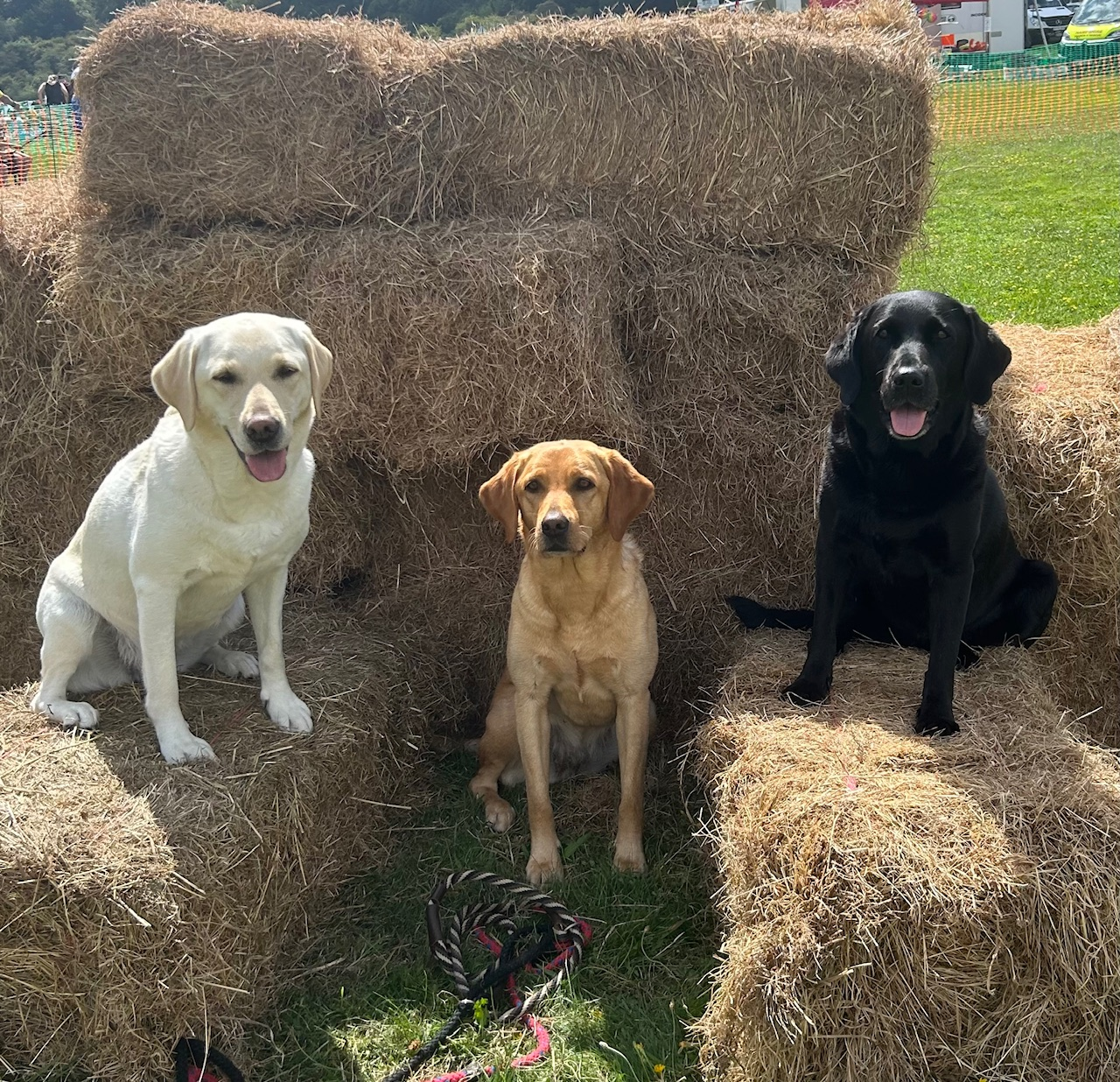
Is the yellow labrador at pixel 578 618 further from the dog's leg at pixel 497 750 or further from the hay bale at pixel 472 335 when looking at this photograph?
the hay bale at pixel 472 335

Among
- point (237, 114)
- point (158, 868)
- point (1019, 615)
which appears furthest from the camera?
point (237, 114)

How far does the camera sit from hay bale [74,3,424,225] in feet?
13.4

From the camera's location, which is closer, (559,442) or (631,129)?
(559,442)

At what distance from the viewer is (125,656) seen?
3672 mm

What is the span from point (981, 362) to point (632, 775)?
172cm

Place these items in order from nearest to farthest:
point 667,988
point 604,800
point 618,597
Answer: point 667,988
point 618,597
point 604,800

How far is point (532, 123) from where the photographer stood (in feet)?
13.5

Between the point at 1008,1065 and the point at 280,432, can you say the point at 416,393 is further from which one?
the point at 1008,1065

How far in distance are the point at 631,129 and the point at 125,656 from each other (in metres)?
2.66

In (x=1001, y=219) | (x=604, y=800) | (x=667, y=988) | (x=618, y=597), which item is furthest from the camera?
(x=1001, y=219)

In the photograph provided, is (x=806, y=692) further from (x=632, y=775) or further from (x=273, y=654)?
(x=273, y=654)

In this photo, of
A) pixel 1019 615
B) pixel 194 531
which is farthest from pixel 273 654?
pixel 1019 615

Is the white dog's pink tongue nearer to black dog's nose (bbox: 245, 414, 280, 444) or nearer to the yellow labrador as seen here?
black dog's nose (bbox: 245, 414, 280, 444)

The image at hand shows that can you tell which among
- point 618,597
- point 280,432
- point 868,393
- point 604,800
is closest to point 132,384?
point 280,432
